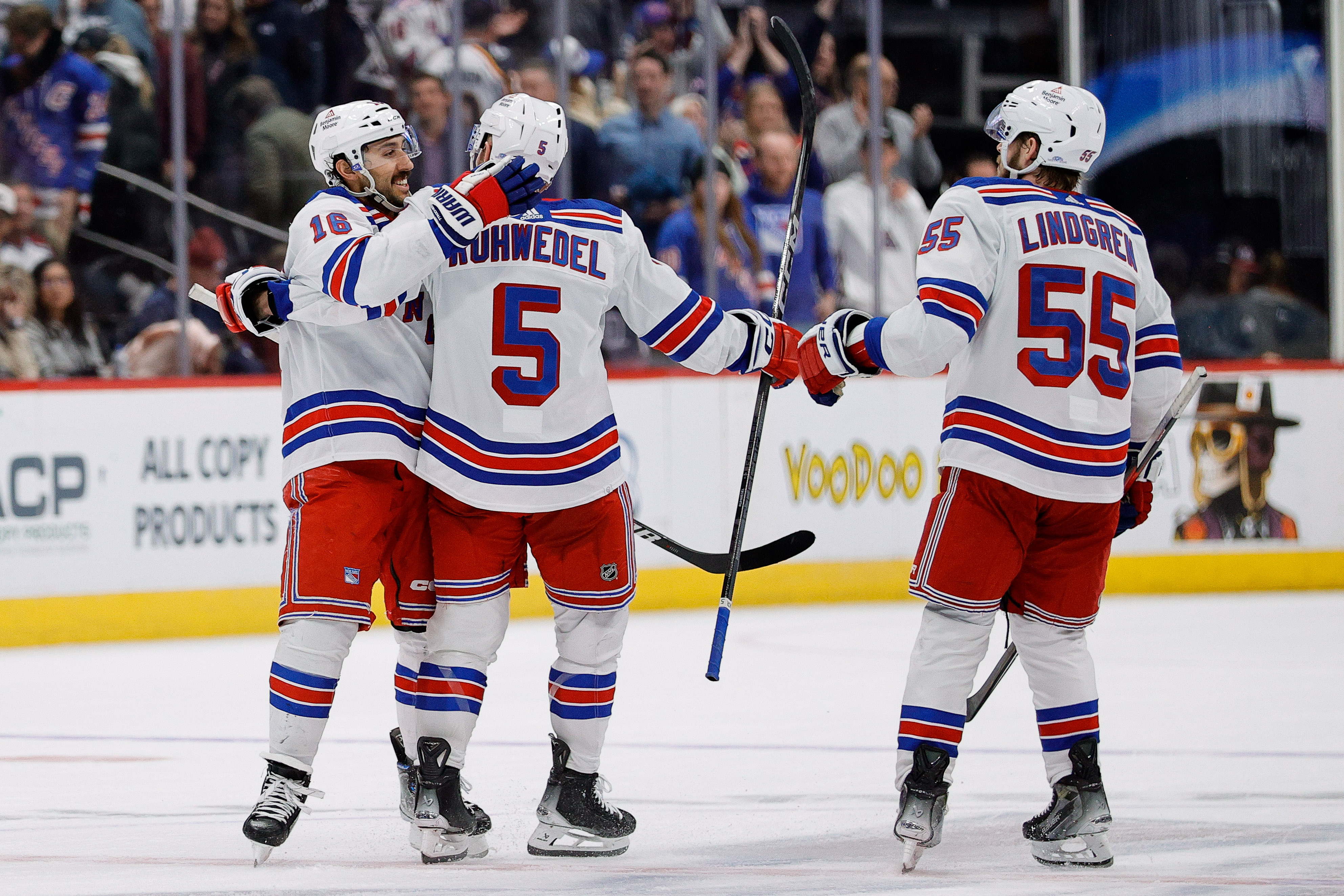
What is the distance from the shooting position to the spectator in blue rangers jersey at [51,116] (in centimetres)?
697

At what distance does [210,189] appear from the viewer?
7367 mm

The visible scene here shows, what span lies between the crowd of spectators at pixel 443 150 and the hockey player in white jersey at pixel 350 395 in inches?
160

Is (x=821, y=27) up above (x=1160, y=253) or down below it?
above

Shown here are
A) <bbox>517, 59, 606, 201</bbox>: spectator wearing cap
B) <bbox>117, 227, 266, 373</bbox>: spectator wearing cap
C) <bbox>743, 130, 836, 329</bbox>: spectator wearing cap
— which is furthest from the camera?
<bbox>743, 130, 836, 329</bbox>: spectator wearing cap

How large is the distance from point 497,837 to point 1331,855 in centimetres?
152

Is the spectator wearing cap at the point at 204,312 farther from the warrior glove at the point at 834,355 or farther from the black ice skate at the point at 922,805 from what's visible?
the black ice skate at the point at 922,805

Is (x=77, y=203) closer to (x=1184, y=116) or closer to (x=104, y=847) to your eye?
(x=104, y=847)

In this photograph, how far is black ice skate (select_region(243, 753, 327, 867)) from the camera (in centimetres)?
303

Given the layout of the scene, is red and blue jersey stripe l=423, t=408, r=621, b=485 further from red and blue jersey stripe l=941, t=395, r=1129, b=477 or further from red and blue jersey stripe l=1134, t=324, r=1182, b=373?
red and blue jersey stripe l=1134, t=324, r=1182, b=373

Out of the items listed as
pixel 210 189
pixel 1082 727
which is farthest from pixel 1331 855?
pixel 210 189

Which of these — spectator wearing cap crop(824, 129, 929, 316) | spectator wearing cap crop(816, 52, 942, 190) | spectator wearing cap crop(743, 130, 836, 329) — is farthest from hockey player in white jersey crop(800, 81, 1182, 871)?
spectator wearing cap crop(816, 52, 942, 190)

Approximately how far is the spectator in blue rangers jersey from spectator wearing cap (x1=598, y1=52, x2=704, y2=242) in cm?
239

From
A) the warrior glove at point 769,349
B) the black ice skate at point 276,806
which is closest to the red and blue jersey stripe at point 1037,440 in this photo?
the warrior glove at point 769,349

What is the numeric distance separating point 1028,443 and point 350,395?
1225mm
